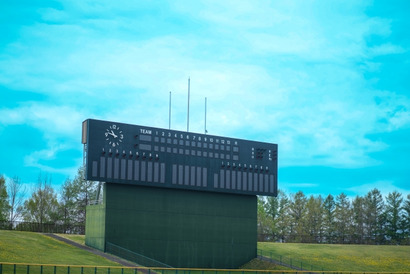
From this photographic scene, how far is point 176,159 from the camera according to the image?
2140 inches

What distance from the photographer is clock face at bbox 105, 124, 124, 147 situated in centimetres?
5102

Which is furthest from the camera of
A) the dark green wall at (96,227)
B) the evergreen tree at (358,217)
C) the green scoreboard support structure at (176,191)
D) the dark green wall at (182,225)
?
the evergreen tree at (358,217)

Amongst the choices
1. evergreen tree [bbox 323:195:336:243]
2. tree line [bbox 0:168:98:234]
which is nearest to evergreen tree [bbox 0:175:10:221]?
tree line [bbox 0:168:98:234]

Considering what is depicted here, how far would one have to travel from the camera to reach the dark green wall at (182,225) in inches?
2057

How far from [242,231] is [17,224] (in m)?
28.4

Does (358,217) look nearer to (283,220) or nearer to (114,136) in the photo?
(283,220)

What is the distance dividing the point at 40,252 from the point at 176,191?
1381 cm

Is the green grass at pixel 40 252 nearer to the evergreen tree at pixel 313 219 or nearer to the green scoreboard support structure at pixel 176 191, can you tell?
the green scoreboard support structure at pixel 176 191

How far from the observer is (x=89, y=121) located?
50.6 meters

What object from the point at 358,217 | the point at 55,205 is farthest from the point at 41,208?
the point at 358,217

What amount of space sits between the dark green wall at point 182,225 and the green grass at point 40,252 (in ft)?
12.2

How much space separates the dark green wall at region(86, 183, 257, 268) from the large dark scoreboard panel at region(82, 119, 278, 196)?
1399 mm

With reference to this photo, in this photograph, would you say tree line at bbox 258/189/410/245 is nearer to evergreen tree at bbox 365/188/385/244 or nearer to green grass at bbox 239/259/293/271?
evergreen tree at bbox 365/188/385/244

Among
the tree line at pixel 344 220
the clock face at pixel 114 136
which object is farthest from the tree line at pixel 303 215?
the clock face at pixel 114 136
